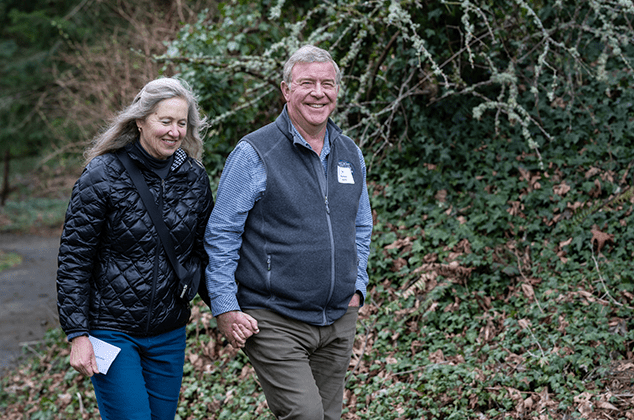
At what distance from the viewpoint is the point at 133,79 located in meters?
11.0

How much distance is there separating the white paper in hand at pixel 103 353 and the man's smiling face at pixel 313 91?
1.43 metres

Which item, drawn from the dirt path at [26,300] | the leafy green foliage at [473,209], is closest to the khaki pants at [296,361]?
the leafy green foliage at [473,209]

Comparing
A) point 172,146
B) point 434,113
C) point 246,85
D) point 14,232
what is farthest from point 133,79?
point 14,232

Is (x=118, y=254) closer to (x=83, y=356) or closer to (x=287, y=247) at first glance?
(x=83, y=356)

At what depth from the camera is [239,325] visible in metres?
2.82

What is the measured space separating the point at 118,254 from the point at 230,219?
0.57m

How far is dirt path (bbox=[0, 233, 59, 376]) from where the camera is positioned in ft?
26.7

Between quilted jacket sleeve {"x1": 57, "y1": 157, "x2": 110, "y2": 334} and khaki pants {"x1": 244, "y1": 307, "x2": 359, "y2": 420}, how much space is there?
30.3 inches

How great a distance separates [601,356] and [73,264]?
3.49m

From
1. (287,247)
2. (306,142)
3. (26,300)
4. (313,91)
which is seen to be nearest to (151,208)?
(287,247)

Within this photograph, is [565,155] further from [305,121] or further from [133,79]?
[133,79]

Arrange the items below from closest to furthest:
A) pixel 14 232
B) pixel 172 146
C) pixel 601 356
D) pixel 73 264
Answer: pixel 73 264
pixel 172 146
pixel 601 356
pixel 14 232

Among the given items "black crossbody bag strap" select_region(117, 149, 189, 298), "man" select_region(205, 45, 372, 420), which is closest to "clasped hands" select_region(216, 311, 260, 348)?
"man" select_region(205, 45, 372, 420)

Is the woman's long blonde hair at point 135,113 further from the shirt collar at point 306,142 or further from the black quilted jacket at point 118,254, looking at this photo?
the shirt collar at point 306,142
